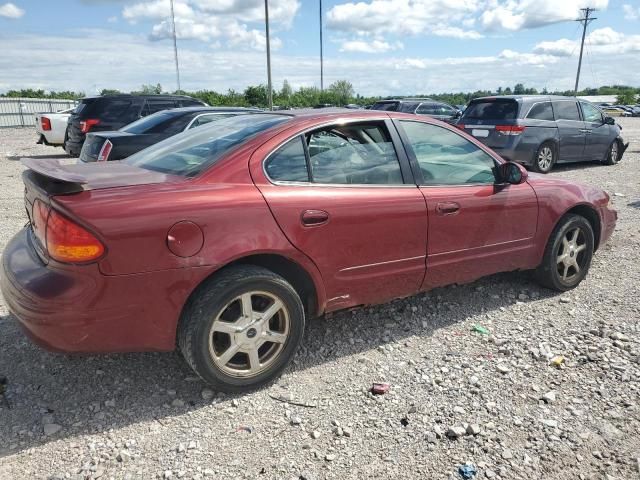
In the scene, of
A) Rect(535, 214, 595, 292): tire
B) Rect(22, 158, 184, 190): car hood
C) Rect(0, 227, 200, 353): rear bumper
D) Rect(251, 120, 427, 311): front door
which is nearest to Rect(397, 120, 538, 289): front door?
Rect(251, 120, 427, 311): front door

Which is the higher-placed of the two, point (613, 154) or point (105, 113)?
point (105, 113)

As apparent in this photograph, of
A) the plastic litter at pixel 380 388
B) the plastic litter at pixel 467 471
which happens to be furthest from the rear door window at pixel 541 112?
the plastic litter at pixel 467 471

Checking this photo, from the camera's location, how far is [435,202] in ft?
11.6

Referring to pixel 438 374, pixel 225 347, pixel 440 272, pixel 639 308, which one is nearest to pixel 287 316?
pixel 225 347

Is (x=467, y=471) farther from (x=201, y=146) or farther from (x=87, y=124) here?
(x=87, y=124)

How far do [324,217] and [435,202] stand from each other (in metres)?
0.90

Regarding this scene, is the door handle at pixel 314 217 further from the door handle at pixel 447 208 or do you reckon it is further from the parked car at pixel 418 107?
the parked car at pixel 418 107

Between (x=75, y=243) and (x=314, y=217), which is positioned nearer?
(x=75, y=243)

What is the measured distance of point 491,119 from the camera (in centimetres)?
1113

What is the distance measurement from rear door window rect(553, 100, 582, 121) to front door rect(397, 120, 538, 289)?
8.59m

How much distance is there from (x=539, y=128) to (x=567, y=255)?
24.5ft

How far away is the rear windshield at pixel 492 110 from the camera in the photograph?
35.8ft

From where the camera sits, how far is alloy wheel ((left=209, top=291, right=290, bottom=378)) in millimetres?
2848

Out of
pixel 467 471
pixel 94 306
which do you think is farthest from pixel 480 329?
pixel 94 306
